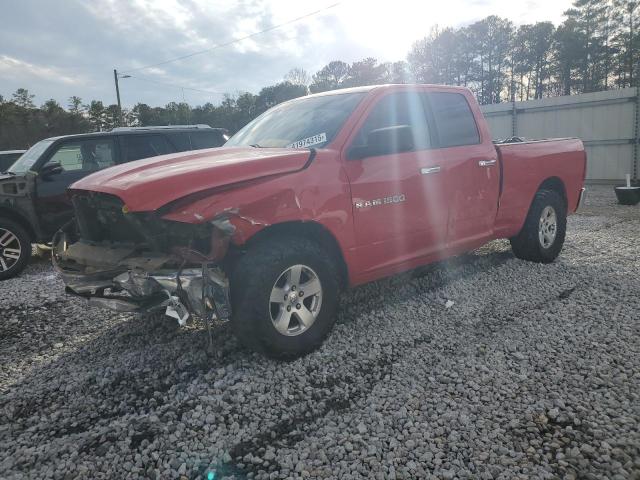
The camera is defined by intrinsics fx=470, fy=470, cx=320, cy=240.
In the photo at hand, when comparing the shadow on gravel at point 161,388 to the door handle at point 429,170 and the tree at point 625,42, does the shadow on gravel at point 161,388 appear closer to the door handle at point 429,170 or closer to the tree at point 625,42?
the door handle at point 429,170

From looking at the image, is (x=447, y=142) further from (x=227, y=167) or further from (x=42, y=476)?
(x=42, y=476)

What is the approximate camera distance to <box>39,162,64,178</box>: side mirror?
646 centimetres

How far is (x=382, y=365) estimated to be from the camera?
321 centimetres

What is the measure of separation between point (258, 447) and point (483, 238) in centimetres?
327

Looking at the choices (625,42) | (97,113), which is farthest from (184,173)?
(97,113)

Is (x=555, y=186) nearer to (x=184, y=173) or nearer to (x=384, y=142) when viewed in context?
(x=384, y=142)

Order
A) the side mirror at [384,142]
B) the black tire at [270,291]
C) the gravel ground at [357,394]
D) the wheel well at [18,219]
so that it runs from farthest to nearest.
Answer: the wheel well at [18,219] < the side mirror at [384,142] < the black tire at [270,291] < the gravel ground at [357,394]

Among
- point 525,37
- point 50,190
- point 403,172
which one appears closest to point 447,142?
point 403,172

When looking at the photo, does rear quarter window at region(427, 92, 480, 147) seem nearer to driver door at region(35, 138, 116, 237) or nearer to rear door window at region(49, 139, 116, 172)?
driver door at region(35, 138, 116, 237)

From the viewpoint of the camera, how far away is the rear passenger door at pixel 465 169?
432 cm

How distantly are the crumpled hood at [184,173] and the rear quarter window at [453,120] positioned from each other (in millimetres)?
1616

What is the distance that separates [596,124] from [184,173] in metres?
14.4

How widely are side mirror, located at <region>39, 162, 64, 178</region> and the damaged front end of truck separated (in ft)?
11.8

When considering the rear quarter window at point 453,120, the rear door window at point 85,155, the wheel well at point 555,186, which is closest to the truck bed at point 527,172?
the wheel well at point 555,186
